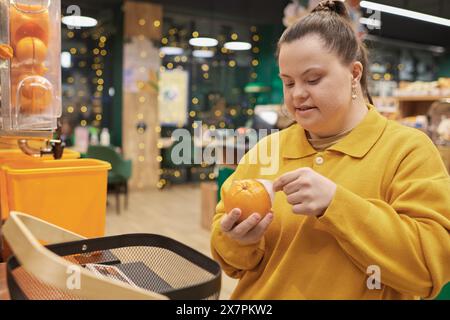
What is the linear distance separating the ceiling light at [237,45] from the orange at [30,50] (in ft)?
29.1

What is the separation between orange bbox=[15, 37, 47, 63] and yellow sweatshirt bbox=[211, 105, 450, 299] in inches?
25.8

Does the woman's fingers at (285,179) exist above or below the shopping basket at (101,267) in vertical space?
above

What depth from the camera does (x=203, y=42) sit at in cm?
934

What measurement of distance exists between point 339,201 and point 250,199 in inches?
7.7

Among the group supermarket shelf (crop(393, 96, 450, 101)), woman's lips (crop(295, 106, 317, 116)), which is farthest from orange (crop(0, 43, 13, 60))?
supermarket shelf (crop(393, 96, 450, 101))

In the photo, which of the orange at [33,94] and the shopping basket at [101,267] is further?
the orange at [33,94]

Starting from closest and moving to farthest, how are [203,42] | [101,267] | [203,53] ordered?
1. [101,267]
2. [203,42]
3. [203,53]

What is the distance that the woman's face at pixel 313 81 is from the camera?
1.03 meters

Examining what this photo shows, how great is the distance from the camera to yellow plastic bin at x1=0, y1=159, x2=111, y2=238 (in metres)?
1.21

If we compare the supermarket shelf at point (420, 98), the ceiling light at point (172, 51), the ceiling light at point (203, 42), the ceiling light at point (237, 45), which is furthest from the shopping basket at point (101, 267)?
the ceiling light at point (237, 45)

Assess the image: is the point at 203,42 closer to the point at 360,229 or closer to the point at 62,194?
the point at 62,194

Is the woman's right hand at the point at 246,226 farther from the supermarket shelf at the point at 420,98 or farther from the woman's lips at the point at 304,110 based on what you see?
the supermarket shelf at the point at 420,98

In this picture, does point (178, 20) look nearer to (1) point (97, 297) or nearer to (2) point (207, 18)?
(2) point (207, 18)

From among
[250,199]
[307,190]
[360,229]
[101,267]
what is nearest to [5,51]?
[101,267]
